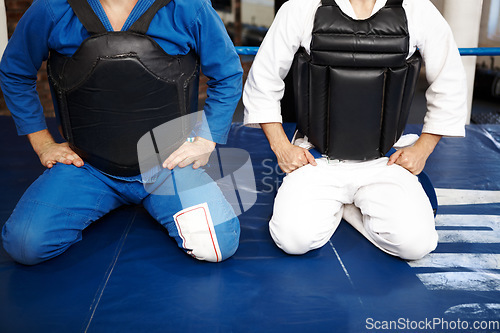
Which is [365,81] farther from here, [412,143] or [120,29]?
[120,29]

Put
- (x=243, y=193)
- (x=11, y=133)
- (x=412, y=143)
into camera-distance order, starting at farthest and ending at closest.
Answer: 1. (x=11, y=133)
2. (x=243, y=193)
3. (x=412, y=143)

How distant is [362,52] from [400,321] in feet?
2.80

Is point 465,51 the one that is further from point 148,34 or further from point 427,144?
point 148,34

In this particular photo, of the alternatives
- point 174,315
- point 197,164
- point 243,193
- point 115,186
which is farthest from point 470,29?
point 174,315

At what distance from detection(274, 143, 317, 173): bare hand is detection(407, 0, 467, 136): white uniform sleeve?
44 cm

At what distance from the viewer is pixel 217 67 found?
1.65 metres

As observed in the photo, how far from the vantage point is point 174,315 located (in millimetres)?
1291

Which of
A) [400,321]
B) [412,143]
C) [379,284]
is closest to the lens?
[400,321]

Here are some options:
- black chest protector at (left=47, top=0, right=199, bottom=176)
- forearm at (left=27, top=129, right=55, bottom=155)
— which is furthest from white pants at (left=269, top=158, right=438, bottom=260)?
forearm at (left=27, top=129, right=55, bottom=155)

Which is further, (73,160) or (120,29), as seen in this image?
(73,160)

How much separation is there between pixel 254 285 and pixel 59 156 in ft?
2.64

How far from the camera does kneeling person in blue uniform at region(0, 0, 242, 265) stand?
148 centimetres

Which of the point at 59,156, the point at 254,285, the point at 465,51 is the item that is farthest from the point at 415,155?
the point at 465,51

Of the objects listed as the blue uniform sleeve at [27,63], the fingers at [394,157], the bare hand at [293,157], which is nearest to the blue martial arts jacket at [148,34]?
the blue uniform sleeve at [27,63]
